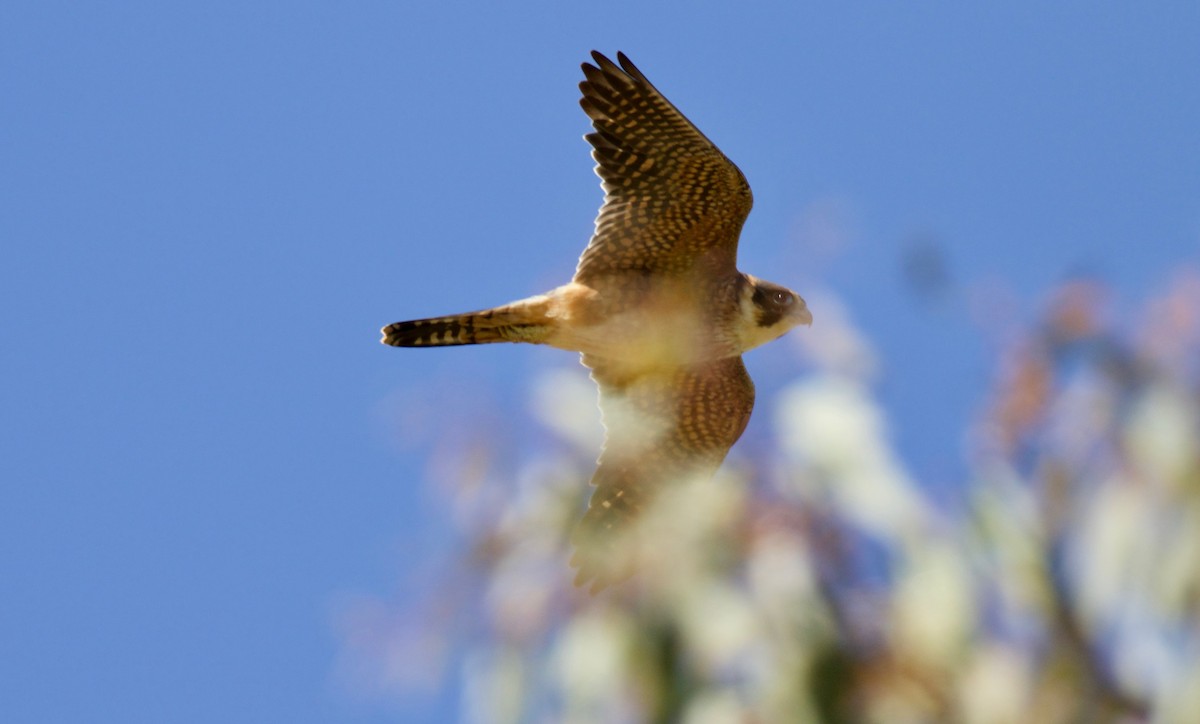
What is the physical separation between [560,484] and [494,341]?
72cm

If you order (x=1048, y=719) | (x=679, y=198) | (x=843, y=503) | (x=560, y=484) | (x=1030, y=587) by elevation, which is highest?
(x=679, y=198)

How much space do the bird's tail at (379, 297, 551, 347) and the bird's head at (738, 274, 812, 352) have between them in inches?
36.0

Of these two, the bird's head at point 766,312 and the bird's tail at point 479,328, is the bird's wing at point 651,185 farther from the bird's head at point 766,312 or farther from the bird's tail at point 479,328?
the bird's tail at point 479,328

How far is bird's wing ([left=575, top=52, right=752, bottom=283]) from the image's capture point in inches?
236

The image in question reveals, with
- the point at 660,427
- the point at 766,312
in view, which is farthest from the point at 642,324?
the point at 660,427

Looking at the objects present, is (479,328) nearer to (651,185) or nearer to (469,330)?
(469,330)

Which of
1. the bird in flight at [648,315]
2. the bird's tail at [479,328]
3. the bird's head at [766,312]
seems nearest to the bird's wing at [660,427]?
the bird in flight at [648,315]

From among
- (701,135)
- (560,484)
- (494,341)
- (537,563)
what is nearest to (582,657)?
(537,563)

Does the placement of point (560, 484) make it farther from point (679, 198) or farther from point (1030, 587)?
point (1030, 587)

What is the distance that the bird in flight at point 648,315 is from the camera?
6.04 m

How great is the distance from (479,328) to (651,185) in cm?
97

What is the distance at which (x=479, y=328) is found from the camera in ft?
20.3

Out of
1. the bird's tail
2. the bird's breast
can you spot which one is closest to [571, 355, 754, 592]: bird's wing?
the bird's breast

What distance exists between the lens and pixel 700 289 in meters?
6.47
